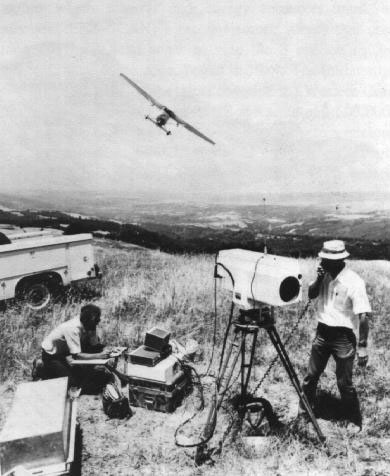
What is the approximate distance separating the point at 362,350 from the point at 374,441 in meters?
1.10

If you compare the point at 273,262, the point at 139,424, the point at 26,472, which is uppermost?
the point at 273,262

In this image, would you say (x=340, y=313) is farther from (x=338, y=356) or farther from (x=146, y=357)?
(x=146, y=357)

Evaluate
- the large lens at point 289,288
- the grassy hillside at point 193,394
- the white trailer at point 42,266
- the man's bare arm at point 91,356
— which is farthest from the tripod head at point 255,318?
the white trailer at point 42,266

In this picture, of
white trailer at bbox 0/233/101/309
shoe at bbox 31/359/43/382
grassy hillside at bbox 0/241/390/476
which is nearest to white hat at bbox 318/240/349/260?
grassy hillside at bbox 0/241/390/476

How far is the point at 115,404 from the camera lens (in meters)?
4.63

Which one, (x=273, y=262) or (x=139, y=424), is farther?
(x=139, y=424)

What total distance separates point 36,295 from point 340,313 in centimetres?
624

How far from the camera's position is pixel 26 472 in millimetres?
3197

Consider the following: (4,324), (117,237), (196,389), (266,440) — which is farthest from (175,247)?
(266,440)

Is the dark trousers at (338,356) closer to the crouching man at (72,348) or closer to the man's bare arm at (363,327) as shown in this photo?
the man's bare arm at (363,327)

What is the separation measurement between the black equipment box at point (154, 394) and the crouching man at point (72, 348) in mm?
429

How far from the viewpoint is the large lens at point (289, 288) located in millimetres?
3670

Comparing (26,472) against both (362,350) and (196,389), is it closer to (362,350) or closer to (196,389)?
(196,389)

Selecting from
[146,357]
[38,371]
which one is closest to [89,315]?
[146,357]
